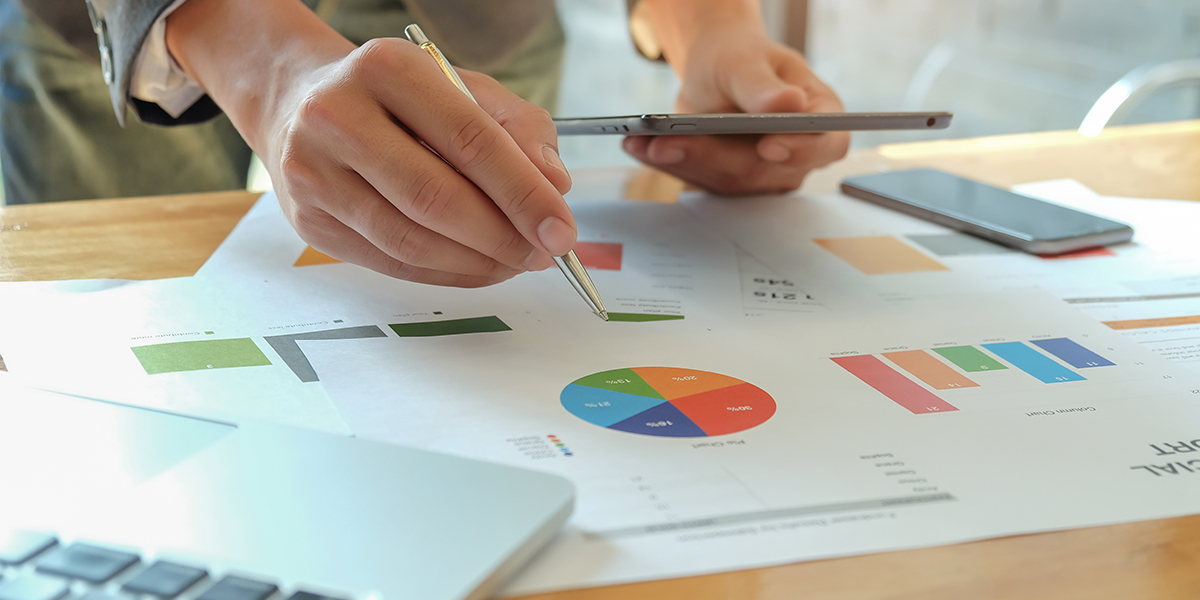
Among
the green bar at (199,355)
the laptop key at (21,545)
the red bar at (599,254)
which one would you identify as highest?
the red bar at (599,254)

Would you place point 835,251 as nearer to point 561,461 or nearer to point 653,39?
point 561,461

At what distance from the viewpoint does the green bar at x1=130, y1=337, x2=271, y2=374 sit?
1.38 ft

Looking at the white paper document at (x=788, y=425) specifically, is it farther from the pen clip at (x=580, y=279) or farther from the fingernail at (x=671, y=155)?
the fingernail at (x=671, y=155)

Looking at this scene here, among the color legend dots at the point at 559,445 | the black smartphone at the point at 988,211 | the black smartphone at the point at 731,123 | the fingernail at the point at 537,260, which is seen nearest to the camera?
the color legend dots at the point at 559,445

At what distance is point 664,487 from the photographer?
32cm

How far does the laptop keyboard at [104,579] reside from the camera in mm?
232

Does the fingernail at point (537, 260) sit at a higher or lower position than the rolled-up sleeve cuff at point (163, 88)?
lower

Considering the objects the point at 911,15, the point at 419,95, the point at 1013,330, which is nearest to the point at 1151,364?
the point at 1013,330

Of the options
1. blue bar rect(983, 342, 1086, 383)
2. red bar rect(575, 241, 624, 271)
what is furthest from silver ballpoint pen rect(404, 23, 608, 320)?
blue bar rect(983, 342, 1086, 383)

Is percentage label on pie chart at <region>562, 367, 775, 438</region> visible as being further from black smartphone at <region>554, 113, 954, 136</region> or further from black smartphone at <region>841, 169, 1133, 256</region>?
black smartphone at <region>841, 169, 1133, 256</region>

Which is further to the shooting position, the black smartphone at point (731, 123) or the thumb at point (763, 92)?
the thumb at point (763, 92)

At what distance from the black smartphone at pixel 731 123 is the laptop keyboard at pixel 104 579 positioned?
38 cm

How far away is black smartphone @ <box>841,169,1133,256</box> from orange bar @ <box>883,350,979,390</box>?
0.91 ft

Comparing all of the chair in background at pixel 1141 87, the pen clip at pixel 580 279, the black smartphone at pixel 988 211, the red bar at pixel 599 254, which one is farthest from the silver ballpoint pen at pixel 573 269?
the chair in background at pixel 1141 87
